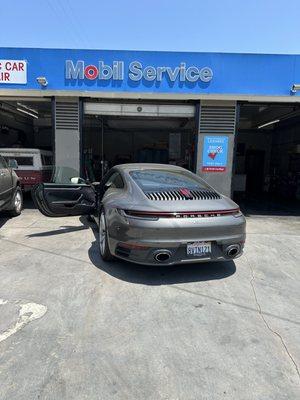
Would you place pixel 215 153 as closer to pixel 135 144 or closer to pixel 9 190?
pixel 9 190

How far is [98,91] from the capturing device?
31.4 ft

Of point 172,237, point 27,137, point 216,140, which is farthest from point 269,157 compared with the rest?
point 172,237

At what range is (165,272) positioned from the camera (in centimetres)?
476

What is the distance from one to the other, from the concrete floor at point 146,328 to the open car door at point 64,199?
96 cm

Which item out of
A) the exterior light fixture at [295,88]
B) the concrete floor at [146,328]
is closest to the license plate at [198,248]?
the concrete floor at [146,328]

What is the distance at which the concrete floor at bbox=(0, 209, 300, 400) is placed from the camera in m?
2.54

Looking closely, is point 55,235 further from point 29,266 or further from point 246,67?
point 246,67

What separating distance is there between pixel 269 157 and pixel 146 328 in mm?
17742

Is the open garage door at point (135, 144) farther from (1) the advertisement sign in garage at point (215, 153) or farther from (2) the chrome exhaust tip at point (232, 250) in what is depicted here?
(2) the chrome exhaust tip at point (232, 250)

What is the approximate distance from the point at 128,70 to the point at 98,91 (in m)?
1.04

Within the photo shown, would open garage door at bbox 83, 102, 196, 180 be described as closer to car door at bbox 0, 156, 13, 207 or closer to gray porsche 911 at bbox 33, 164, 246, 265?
car door at bbox 0, 156, 13, 207

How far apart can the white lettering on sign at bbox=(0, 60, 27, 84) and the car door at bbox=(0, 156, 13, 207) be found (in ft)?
9.50

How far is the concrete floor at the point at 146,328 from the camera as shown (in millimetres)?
2535

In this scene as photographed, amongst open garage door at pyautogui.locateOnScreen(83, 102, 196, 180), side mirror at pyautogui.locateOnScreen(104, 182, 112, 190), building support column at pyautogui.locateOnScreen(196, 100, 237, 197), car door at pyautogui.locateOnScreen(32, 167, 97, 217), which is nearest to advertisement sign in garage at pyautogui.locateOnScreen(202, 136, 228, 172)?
building support column at pyautogui.locateOnScreen(196, 100, 237, 197)
